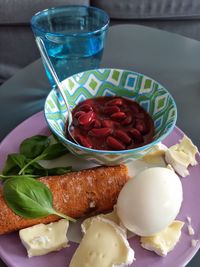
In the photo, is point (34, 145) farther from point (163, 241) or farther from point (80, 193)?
point (163, 241)

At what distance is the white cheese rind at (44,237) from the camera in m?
0.56

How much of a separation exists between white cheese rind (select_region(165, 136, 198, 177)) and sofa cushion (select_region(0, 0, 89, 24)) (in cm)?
101

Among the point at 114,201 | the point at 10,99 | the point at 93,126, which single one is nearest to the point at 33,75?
the point at 10,99

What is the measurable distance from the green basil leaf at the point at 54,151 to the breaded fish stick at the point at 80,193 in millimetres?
71

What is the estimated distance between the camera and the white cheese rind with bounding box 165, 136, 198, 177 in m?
0.70

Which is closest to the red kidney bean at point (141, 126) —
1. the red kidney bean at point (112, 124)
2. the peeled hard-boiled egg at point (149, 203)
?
the red kidney bean at point (112, 124)

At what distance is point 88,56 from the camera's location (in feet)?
2.95

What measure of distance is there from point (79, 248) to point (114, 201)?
10cm

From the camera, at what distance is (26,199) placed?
57cm

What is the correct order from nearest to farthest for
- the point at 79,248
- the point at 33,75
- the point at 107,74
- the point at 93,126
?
Answer: 1. the point at 79,248
2. the point at 93,126
3. the point at 107,74
4. the point at 33,75

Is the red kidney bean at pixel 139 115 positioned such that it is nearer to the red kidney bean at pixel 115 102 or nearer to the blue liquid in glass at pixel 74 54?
the red kidney bean at pixel 115 102

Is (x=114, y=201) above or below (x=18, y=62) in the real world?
above

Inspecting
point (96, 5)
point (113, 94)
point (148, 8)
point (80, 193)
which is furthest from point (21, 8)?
point (80, 193)

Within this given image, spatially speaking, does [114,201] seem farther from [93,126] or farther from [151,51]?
[151,51]
